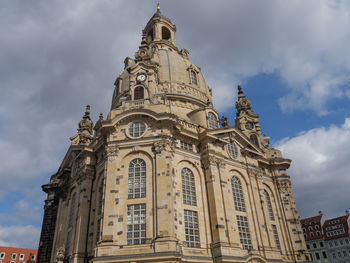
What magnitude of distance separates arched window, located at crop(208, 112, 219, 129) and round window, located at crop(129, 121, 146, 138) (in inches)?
442

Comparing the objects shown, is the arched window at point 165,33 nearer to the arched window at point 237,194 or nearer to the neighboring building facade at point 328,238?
the arched window at point 237,194

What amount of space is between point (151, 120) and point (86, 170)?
1037cm

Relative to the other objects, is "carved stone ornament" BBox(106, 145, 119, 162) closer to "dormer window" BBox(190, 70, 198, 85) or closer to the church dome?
the church dome

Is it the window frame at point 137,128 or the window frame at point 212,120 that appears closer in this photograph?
the window frame at point 137,128

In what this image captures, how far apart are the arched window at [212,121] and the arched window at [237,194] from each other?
803 centimetres

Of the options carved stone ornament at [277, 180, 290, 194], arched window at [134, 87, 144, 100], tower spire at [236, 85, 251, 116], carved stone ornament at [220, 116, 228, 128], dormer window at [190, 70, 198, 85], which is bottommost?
carved stone ornament at [277, 180, 290, 194]

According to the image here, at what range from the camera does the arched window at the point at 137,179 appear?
27438mm

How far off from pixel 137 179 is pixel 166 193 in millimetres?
3638

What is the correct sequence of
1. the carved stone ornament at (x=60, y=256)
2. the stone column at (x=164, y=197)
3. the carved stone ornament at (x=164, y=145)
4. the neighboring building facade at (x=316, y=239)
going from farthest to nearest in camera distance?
the neighboring building facade at (x=316, y=239) → the carved stone ornament at (x=60, y=256) → the carved stone ornament at (x=164, y=145) → the stone column at (x=164, y=197)

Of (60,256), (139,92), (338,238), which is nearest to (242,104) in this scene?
(139,92)

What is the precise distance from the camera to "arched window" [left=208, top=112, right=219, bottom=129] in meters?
38.6

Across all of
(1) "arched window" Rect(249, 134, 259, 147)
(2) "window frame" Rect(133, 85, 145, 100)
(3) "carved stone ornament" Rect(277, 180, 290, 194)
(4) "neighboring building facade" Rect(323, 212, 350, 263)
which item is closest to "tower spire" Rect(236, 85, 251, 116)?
(1) "arched window" Rect(249, 134, 259, 147)

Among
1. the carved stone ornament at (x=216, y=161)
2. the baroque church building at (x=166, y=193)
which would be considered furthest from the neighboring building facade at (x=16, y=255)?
the carved stone ornament at (x=216, y=161)

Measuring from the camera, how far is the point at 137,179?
2827 centimetres
